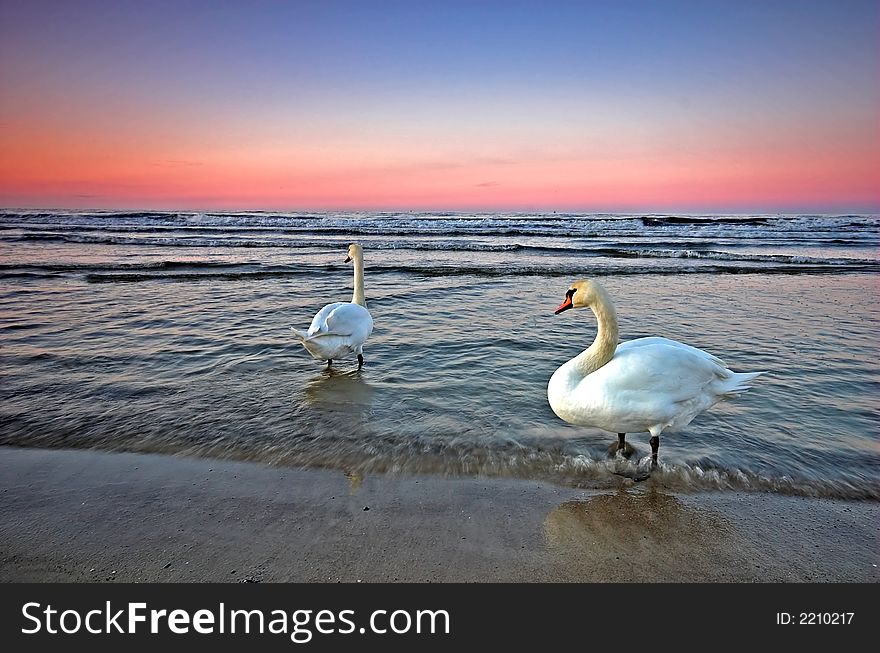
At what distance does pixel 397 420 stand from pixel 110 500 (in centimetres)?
241

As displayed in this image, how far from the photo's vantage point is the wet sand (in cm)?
292

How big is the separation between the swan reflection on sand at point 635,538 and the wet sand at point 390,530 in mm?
11

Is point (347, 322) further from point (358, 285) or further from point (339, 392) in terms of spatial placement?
point (358, 285)

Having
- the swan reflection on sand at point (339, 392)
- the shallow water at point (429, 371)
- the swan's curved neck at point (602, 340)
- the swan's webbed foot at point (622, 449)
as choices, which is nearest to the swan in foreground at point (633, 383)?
the swan's curved neck at point (602, 340)

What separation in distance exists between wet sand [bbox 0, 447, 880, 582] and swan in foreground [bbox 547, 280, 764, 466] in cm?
55

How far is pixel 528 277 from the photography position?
15.5 metres

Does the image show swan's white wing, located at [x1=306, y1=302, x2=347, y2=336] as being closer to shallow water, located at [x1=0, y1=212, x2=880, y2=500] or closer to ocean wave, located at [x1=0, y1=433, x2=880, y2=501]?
shallow water, located at [x1=0, y1=212, x2=880, y2=500]

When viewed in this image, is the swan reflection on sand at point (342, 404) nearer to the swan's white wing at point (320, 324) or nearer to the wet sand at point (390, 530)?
the wet sand at point (390, 530)

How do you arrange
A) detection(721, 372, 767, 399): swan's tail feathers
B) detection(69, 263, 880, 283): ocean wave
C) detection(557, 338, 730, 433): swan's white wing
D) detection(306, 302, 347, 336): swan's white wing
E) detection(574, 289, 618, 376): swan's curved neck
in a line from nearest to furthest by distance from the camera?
detection(557, 338, 730, 433): swan's white wing, detection(574, 289, 618, 376): swan's curved neck, detection(721, 372, 767, 399): swan's tail feathers, detection(306, 302, 347, 336): swan's white wing, detection(69, 263, 880, 283): ocean wave

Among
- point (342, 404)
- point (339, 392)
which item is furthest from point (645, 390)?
point (339, 392)

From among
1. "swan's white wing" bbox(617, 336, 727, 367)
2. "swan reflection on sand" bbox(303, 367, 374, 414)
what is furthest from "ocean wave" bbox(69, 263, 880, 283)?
"swan's white wing" bbox(617, 336, 727, 367)

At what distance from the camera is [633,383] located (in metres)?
3.83

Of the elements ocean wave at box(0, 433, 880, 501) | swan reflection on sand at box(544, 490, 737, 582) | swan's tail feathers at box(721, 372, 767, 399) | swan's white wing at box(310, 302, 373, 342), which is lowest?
swan reflection on sand at box(544, 490, 737, 582)

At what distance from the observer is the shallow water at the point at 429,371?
4.36 m
